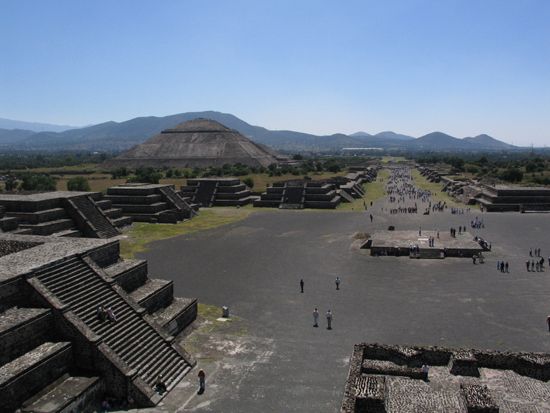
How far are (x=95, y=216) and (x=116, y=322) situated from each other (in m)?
23.8

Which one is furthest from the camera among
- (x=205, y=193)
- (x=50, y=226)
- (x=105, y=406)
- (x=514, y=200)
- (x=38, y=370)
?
(x=205, y=193)

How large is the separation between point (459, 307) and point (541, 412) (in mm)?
9842

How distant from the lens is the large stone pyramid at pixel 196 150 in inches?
5246

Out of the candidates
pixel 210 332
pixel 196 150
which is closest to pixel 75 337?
pixel 210 332

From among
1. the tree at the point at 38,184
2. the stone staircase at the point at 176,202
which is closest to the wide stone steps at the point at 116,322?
the stone staircase at the point at 176,202

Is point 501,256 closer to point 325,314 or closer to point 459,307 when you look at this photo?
point 459,307

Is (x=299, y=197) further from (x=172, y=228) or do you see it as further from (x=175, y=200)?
(x=172, y=228)

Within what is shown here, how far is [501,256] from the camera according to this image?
35.2 meters

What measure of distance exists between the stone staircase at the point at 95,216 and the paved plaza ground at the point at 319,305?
4211 millimetres

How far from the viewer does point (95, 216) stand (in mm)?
39562

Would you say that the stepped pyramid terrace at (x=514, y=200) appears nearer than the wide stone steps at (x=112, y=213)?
No

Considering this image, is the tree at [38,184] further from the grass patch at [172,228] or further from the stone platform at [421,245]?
the stone platform at [421,245]

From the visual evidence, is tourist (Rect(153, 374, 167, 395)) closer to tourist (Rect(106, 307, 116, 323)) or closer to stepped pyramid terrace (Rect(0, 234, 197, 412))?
stepped pyramid terrace (Rect(0, 234, 197, 412))

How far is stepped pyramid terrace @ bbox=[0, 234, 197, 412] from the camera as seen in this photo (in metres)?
14.3
